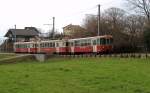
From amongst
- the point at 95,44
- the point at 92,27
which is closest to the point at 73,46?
the point at 95,44

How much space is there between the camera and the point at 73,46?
213 ft

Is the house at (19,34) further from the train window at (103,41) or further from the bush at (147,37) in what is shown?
the train window at (103,41)

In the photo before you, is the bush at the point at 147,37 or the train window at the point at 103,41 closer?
the train window at the point at 103,41

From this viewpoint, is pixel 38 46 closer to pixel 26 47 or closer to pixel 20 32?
pixel 26 47

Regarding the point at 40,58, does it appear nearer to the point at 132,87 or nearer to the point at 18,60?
the point at 18,60

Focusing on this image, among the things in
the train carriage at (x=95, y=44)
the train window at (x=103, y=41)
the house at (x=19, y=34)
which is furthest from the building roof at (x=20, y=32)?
the train window at (x=103, y=41)

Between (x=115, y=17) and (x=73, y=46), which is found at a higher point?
(x=115, y=17)

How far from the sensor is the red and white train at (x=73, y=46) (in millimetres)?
58066

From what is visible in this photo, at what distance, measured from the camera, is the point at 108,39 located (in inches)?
2312

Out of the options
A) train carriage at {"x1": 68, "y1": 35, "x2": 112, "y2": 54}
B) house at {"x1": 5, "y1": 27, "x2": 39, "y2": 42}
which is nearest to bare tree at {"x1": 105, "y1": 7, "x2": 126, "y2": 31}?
train carriage at {"x1": 68, "y1": 35, "x2": 112, "y2": 54}

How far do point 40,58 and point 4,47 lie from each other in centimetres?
6478

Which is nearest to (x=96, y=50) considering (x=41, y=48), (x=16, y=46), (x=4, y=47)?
(x=41, y=48)

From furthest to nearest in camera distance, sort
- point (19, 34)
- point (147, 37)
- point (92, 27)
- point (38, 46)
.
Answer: point (19, 34), point (92, 27), point (38, 46), point (147, 37)

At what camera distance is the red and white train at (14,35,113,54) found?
58066 millimetres
